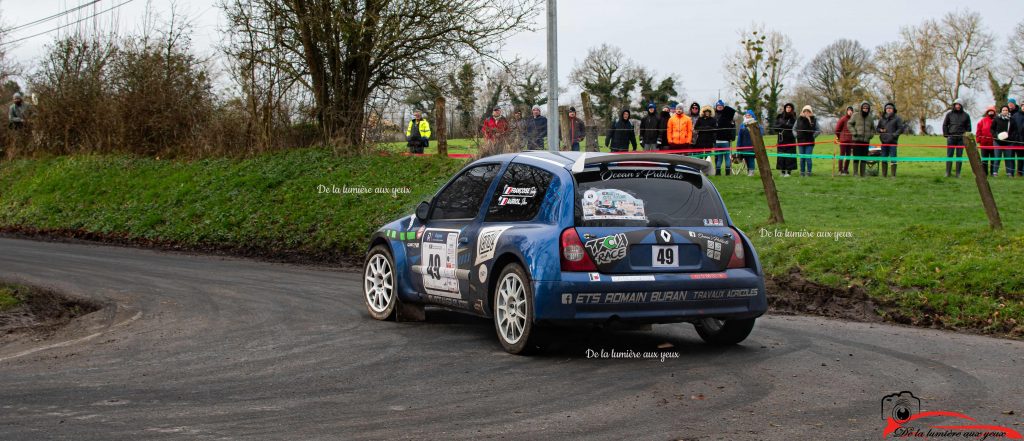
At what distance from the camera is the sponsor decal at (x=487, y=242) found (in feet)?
27.9

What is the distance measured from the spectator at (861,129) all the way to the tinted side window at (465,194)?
15.1 meters

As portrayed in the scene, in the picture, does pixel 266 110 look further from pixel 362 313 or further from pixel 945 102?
pixel 945 102

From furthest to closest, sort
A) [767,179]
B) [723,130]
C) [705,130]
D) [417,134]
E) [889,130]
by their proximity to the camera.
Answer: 1. [417,134]
2. [723,130]
3. [705,130]
4. [889,130]
5. [767,179]

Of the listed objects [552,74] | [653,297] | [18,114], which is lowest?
[653,297]

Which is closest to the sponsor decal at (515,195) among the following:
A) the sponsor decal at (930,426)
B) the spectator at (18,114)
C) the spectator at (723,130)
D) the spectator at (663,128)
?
the sponsor decal at (930,426)

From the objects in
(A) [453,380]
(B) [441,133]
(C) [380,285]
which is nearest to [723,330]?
(A) [453,380]

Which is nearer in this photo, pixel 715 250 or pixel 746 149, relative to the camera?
pixel 715 250

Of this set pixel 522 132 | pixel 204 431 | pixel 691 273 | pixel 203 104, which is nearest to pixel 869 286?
pixel 691 273

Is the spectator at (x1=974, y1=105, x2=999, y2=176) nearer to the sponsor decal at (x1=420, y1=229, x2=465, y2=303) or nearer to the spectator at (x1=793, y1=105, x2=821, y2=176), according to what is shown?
the spectator at (x1=793, y1=105, x2=821, y2=176)

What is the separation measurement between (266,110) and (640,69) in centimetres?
5120

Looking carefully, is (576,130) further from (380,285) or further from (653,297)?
(653,297)

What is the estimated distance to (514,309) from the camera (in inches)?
323

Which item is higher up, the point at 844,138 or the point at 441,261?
the point at 844,138

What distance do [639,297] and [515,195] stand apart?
1.53 meters
